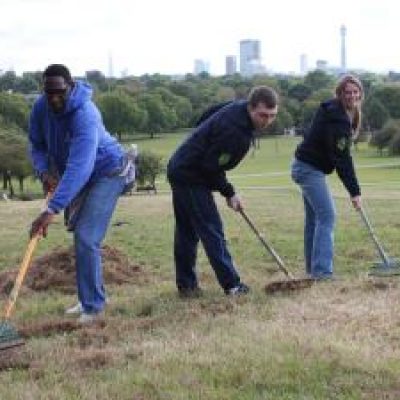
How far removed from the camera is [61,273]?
9570mm

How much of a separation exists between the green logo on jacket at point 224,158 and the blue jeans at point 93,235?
82 cm

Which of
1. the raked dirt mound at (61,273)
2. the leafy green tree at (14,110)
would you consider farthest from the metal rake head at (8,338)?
the leafy green tree at (14,110)

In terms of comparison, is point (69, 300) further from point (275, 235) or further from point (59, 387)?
point (275, 235)

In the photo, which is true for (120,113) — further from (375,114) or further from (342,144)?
(342,144)

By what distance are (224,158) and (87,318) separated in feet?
5.50

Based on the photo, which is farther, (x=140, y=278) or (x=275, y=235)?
(x=275, y=235)

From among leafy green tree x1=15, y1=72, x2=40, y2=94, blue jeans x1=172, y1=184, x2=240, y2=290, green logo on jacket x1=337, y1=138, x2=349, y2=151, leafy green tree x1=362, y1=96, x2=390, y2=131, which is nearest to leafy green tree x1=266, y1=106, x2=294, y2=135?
leafy green tree x1=362, y1=96, x2=390, y2=131

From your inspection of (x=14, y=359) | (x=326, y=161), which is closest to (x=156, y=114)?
(x=326, y=161)

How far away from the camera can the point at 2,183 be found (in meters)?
75.2

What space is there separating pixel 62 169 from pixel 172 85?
14125cm

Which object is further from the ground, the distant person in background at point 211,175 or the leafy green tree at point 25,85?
the distant person in background at point 211,175

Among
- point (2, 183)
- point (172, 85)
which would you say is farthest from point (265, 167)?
point (172, 85)

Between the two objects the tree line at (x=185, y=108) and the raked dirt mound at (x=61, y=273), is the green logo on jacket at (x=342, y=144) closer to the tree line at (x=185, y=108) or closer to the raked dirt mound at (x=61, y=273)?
the raked dirt mound at (x=61, y=273)

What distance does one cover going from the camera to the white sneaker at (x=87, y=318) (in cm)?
694
